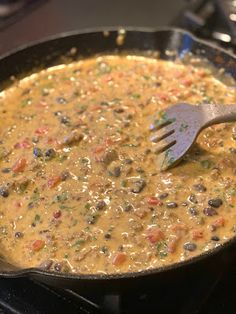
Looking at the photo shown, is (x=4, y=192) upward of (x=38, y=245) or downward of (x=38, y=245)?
upward

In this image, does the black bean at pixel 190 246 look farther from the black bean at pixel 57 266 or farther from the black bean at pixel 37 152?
the black bean at pixel 37 152

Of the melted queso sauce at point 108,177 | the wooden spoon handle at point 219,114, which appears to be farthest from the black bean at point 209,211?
the wooden spoon handle at point 219,114

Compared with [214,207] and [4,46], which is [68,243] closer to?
[214,207]

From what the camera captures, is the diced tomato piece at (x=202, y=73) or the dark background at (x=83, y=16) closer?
the diced tomato piece at (x=202, y=73)

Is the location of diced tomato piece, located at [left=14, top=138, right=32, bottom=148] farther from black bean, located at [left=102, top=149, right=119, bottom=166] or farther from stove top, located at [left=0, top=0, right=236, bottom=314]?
stove top, located at [left=0, top=0, right=236, bottom=314]

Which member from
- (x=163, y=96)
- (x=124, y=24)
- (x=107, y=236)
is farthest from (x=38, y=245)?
(x=124, y=24)

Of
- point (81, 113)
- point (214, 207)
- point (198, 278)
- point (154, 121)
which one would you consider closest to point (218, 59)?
point (154, 121)

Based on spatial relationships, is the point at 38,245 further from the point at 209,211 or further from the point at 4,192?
the point at 209,211
